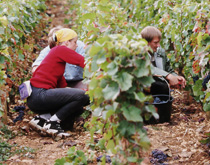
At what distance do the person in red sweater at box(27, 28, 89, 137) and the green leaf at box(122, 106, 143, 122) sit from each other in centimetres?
168

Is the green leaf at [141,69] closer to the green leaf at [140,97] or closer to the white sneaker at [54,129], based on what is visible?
the green leaf at [140,97]

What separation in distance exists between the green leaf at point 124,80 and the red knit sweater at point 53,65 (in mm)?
1659

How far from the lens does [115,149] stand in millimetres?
2061

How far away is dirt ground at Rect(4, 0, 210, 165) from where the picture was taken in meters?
2.91

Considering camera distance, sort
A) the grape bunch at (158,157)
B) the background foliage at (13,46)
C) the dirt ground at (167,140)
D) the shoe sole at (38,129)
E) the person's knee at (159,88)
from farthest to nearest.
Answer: the person's knee at (159,88), the shoe sole at (38,129), the background foliage at (13,46), the dirt ground at (167,140), the grape bunch at (158,157)

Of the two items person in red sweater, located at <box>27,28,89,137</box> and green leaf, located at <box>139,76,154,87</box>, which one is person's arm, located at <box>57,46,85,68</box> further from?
green leaf, located at <box>139,76,154,87</box>

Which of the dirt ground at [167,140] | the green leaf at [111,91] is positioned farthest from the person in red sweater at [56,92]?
the green leaf at [111,91]

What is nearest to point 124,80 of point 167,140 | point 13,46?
point 167,140

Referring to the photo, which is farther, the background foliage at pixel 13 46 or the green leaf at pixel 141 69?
the background foliage at pixel 13 46

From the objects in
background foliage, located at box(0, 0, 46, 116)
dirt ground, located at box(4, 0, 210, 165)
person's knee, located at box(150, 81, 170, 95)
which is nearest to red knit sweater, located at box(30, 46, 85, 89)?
background foliage, located at box(0, 0, 46, 116)

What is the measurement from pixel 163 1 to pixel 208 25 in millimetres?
1884

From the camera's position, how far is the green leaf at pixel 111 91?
1867 mm

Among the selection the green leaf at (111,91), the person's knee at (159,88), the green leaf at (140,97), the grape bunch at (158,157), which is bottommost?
the grape bunch at (158,157)

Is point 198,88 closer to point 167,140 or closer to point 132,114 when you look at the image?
point 167,140
